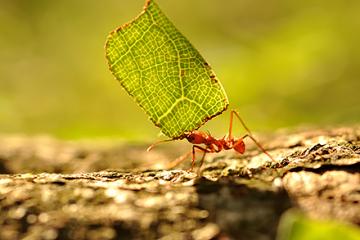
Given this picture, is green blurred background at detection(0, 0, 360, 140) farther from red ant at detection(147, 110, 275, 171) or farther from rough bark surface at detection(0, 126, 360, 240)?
rough bark surface at detection(0, 126, 360, 240)

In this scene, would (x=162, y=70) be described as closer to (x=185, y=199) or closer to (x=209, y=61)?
(x=185, y=199)

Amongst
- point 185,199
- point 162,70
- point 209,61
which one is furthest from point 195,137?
point 209,61

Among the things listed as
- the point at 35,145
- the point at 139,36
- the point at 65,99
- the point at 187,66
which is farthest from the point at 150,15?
the point at 65,99

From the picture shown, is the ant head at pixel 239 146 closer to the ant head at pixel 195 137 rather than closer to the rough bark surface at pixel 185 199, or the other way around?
the ant head at pixel 195 137

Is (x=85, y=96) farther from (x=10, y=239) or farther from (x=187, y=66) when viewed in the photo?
(x=10, y=239)

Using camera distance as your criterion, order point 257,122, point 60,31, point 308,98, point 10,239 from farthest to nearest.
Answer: point 60,31 → point 308,98 → point 257,122 → point 10,239

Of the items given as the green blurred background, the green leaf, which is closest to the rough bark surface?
the green leaf
